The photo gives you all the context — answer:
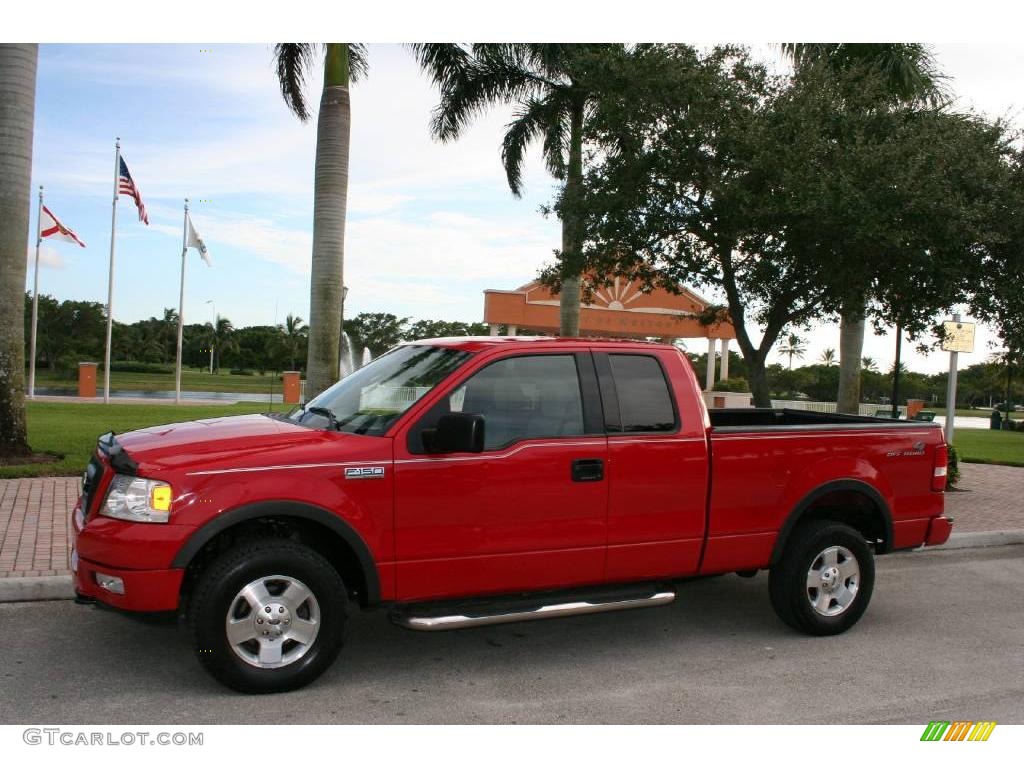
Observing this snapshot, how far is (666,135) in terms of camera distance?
11.9 metres

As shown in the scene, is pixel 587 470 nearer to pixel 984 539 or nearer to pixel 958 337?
pixel 984 539

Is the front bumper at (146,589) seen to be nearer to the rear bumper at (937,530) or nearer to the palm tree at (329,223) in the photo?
the rear bumper at (937,530)

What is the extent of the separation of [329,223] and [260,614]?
33.6ft

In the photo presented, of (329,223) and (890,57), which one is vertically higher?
(890,57)

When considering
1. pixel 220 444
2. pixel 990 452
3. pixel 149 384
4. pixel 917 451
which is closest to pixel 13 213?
pixel 220 444

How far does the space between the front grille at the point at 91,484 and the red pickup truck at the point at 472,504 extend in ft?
0.08

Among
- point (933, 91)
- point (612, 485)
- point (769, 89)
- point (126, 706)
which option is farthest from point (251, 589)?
point (933, 91)

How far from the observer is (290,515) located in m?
4.66

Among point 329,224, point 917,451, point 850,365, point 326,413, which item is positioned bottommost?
point 917,451

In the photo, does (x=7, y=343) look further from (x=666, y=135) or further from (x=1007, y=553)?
(x=1007, y=553)

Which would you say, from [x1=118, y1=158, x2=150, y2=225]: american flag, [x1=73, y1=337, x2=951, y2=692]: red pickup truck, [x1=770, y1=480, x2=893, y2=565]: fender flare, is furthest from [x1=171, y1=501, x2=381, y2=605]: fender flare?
[x1=118, y1=158, x2=150, y2=225]: american flag

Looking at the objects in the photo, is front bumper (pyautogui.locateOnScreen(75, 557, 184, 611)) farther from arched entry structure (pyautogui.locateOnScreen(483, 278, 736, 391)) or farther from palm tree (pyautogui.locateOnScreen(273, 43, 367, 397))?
arched entry structure (pyautogui.locateOnScreen(483, 278, 736, 391))

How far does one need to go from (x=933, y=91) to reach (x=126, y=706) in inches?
738

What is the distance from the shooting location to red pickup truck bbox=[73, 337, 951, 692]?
15.1 ft
